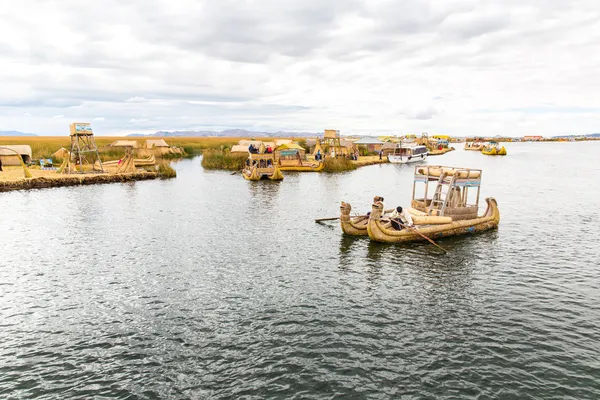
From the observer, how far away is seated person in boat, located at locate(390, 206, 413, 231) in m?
25.1

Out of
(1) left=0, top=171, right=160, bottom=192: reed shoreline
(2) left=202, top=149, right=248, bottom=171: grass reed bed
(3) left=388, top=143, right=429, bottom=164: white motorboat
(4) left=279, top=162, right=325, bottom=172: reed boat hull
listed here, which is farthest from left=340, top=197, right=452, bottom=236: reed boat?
(3) left=388, top=143, right=429, bottom=164: white motorboat

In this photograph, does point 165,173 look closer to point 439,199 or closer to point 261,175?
point 261,175

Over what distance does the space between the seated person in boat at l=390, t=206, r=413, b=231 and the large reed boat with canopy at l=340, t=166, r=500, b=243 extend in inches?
12.5

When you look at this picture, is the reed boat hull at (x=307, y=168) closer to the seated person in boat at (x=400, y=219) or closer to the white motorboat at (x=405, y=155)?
the white motorboat at (x=405, y=155)

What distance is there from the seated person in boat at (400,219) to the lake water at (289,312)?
170 centimetres

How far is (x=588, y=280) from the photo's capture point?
1883 cm

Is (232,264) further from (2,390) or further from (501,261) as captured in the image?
(501,261)

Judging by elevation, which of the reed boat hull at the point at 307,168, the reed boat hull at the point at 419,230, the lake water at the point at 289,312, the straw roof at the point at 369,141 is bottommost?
the lake water at the point at 289,312

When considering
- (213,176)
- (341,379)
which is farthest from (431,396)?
(213,176)

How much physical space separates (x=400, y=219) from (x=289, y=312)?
1285 cm

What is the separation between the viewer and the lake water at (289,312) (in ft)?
36.7

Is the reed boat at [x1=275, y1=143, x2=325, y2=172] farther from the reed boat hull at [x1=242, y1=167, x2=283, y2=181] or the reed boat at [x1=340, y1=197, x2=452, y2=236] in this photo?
the reed boat at [x1=340, y1=197, x2=452, y2=236]

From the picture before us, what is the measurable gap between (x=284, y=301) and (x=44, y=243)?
1813cm

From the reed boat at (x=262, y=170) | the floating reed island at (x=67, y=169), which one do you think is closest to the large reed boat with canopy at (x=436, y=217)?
the reed boat at (x=262, y=170)
